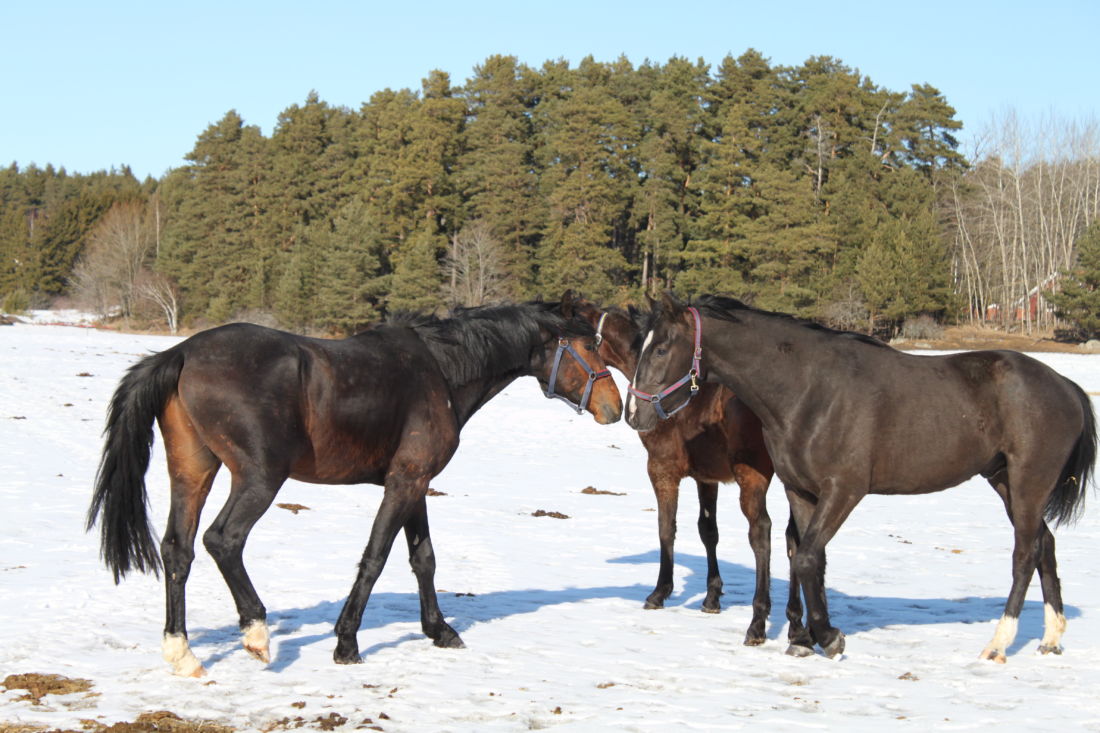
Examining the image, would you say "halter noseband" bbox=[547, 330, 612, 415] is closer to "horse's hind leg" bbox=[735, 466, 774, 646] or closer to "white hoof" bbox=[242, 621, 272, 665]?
"horse's hind leg" bbox=[735, 466, 774, 646]

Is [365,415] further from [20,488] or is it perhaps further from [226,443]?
[20,488]

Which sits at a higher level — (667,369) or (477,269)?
(477,269)

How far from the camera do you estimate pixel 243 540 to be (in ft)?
18.1

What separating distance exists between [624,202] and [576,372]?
5064 centimetres

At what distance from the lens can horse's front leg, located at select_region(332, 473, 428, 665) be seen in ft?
18.9

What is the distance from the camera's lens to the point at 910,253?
166ft

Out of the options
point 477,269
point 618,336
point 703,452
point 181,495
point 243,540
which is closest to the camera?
point 243,540

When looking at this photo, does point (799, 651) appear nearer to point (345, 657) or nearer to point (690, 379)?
point (690, 379)

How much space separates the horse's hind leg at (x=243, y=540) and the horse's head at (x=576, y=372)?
2.09 m

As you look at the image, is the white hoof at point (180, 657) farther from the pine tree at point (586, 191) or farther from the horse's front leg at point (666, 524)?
the pine tree at point (586, 191)

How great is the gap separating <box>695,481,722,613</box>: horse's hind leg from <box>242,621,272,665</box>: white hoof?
3.36 m

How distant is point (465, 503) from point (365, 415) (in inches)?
241

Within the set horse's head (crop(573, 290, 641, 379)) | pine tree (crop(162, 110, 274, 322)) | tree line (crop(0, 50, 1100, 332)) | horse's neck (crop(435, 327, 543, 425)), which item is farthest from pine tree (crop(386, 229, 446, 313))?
horse's neck (crop(435, 327, 543, 425))

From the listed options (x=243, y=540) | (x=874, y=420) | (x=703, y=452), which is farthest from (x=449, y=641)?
(x=874, y=420)
